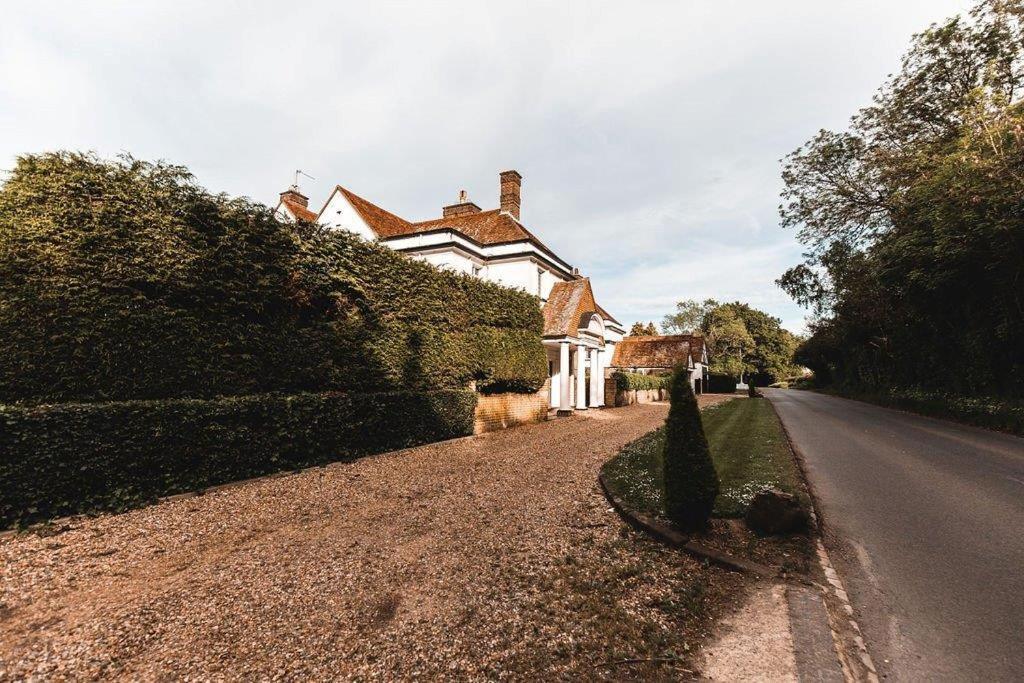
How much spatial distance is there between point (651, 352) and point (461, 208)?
28.0m

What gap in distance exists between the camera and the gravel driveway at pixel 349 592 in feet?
9.98

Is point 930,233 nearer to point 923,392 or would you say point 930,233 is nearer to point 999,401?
point 999,401

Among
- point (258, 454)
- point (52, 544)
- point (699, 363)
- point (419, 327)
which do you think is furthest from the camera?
point (699, 363)

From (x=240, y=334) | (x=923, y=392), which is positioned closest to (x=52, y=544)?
(x=240, y=334)

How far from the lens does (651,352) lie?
45531 millimetres

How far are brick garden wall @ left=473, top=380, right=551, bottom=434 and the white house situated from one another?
244cm

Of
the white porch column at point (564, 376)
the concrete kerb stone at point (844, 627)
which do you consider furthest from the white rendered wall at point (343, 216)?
the concrete kerb stone at point (844, 627)

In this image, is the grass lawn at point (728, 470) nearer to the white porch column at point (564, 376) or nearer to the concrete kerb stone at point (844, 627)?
the concrete kerb stone at point (844, 627)

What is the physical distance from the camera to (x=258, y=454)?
7773mm

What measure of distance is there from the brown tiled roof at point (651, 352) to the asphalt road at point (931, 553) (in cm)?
3377

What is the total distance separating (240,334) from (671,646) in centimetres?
849

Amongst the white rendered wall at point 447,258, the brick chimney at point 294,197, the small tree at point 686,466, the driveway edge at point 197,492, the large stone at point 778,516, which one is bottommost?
the driveway edge at point 197,492

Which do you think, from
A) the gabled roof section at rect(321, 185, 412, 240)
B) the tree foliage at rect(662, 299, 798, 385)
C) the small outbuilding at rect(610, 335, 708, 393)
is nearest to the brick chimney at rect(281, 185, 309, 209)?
the gabled roof section at rect(321, 185, 412, 240)

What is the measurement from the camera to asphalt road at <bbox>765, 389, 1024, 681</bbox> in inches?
122
